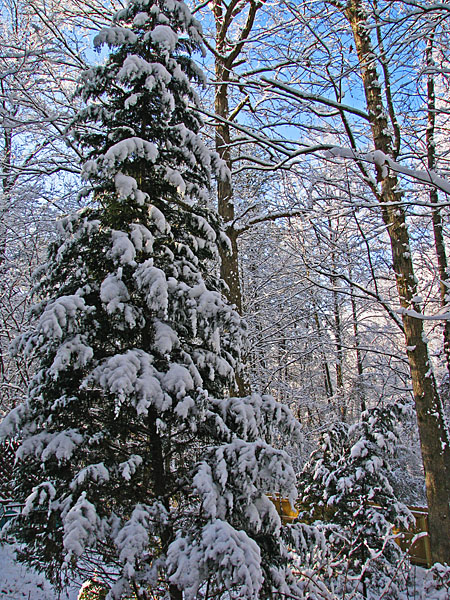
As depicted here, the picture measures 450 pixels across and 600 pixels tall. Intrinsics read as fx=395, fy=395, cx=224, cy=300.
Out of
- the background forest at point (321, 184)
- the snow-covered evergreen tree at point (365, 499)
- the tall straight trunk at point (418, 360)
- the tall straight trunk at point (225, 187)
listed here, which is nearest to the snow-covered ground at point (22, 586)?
the background forest at point (321, 184)

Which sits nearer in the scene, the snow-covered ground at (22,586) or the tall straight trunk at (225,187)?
the snow-covered ground at (22,586)

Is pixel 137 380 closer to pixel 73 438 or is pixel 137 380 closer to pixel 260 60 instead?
pixel 73 438

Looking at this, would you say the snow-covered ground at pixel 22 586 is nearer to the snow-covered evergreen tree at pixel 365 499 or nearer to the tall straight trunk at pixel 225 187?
the snow-covered evergreen tree at pixel 365 499

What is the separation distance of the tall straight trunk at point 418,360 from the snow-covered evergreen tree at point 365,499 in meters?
0.40

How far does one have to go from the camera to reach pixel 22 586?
6.46m

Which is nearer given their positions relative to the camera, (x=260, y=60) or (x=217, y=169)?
(x=217, y=169)

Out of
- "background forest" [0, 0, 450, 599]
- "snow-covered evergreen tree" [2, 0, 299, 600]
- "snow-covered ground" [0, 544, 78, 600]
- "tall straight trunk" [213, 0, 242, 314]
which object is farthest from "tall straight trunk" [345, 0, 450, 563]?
"snow-covered ground" [0, 544, 78, 600]

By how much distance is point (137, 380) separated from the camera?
9.75 feet

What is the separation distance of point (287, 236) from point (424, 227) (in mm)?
2681

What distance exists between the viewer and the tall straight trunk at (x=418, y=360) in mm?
5145

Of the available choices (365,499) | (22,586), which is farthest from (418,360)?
(22,586)

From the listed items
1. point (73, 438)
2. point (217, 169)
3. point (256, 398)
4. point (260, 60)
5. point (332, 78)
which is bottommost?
point (73, 438)

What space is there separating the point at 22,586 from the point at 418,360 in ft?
23.6

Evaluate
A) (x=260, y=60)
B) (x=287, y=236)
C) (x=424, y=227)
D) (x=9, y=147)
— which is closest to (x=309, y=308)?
(x=287, y=236)
